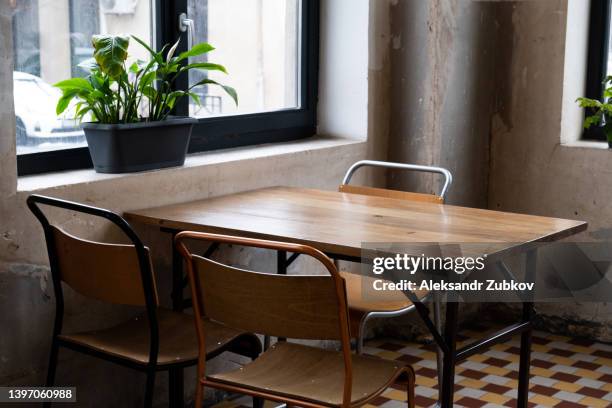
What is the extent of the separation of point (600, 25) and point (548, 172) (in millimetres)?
713

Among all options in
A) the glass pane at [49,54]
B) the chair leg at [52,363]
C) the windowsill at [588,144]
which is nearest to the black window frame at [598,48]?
the windowsill at [588,144]

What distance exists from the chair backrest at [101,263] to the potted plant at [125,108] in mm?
430

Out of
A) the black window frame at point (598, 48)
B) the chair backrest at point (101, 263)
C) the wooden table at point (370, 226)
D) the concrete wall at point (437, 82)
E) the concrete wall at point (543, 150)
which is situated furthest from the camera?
the black window frame at point (598, 48)

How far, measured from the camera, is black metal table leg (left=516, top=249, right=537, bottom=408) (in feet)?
8.86

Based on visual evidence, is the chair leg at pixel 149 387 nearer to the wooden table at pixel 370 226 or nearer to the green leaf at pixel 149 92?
the wooden table at pixel 370 226

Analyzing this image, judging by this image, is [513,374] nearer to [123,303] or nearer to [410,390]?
[410,390]

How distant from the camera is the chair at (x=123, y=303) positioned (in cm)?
232

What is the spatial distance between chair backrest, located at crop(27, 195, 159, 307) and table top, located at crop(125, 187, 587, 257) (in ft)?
1.19

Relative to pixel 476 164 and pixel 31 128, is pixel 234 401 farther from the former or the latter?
pixel 476 164

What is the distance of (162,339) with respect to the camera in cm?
256

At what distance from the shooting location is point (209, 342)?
2537 mm

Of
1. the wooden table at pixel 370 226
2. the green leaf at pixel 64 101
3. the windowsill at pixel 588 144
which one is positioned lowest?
the wooden table at pixel 370 226

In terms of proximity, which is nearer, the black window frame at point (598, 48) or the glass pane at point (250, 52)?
the glass pane at point (250, 52)

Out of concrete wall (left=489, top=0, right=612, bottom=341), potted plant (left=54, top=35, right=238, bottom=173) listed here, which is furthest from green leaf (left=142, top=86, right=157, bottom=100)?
concrete wall (left=489, top=0, right=612, bottom=341)
